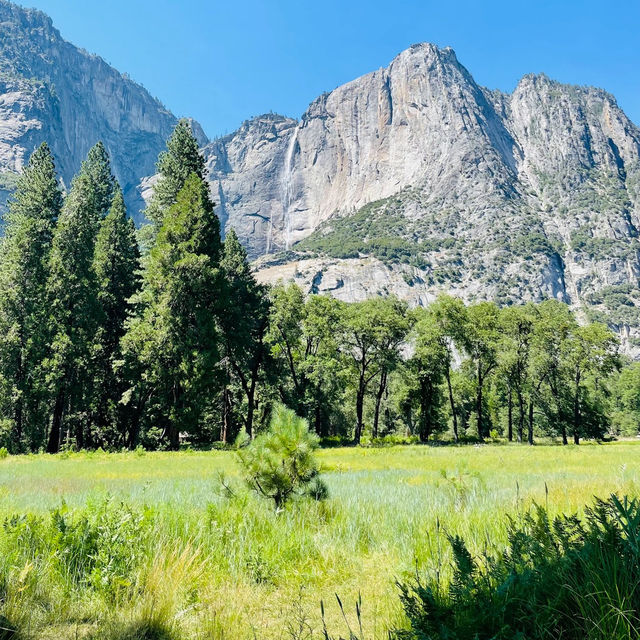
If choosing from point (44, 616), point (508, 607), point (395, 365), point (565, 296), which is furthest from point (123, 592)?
point (565, 296)

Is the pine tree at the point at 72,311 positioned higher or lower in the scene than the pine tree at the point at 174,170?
lower

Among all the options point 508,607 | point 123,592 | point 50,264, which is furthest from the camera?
point 50,264

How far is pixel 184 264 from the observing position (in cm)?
2773

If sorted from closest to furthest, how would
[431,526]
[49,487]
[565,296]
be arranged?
[431,526], [49,487], [565,296]

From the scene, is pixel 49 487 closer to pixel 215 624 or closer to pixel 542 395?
pixel 215 624

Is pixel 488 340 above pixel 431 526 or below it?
above

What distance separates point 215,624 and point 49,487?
8.66 meters

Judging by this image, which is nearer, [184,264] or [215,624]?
[215,624]

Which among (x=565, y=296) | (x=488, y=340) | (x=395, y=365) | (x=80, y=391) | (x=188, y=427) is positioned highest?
(x=565, y=296)

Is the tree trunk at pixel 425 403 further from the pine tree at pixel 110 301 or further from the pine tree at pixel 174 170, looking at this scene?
the pine tree at pixel 174 170

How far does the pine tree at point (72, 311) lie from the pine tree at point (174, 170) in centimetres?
487

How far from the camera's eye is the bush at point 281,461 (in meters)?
6.36

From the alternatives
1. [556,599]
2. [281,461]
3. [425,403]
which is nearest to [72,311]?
[281,461]

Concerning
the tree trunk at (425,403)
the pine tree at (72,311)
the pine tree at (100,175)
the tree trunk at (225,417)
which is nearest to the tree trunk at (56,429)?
the pine tree at (72,311)
